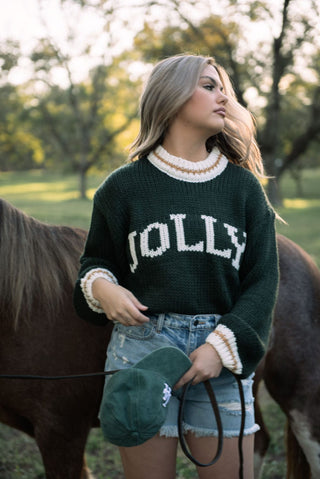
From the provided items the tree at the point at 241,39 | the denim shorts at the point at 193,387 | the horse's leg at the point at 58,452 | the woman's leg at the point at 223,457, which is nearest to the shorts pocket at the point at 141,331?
the denim shorts at the point at 193,387

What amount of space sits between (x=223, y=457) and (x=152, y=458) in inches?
8.9

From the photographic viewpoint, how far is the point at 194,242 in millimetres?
1564

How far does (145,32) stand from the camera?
1822cm

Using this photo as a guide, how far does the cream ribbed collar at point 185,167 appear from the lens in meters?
1.63

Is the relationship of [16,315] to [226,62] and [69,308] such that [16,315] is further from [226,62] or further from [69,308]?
[226,62]

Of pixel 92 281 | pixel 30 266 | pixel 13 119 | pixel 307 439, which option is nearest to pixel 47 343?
pixel 30 266

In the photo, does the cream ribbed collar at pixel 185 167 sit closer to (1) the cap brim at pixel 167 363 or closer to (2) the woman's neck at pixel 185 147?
(2) the woman's neck at pixel 185 147

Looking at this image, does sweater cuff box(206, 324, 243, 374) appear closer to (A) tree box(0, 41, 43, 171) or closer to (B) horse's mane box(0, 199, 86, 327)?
(B) horse's mane box(0, 199, 86, 327)

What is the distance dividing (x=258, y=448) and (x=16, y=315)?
1.72m

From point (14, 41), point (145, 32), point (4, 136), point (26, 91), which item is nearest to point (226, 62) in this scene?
point (145, 32)

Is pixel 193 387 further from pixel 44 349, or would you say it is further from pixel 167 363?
pixel 44 349

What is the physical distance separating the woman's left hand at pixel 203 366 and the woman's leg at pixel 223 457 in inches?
8.5

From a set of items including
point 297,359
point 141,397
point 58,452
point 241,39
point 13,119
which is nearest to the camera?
point 141,397

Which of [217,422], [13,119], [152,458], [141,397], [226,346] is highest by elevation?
[226,346]
